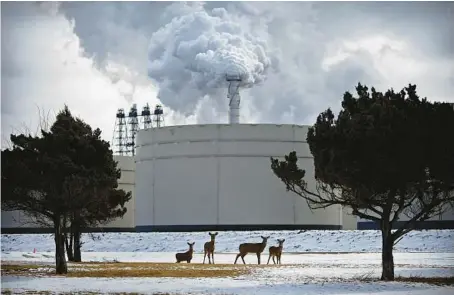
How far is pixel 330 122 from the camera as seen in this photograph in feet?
83.5

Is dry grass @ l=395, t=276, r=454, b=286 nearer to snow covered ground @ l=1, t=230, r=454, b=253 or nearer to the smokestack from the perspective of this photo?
snow covered ground @ l=1, t=230, r=454, b=253

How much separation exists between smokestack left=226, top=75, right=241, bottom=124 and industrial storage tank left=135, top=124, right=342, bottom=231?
670 cm

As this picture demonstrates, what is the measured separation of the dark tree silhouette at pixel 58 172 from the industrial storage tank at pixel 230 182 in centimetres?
4147

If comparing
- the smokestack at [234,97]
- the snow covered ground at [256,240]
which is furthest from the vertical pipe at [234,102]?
the snow covered ground at [256,240]

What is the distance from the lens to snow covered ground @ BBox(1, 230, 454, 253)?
53031mm

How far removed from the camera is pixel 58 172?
2867 cm

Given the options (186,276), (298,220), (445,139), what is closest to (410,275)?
(445,139)

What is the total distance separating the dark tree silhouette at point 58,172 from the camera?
28.5 metres

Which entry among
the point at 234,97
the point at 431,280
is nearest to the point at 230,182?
the point at 234,97

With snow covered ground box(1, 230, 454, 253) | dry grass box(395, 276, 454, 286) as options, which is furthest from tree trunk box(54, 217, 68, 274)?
snow covered ground box(1, 230, 454, 253)

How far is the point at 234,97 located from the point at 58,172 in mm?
51500

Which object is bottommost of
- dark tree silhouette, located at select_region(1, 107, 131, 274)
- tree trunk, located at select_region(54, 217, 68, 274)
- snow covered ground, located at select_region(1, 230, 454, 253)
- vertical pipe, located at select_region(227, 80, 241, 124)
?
snow covered ground, located at select_region(1, 230, 454, 253)

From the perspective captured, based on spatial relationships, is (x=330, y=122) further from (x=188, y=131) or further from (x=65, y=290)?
(x=188, y=131)

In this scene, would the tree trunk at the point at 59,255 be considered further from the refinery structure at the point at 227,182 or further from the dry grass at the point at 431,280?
the refinery structure at the point at 227,182
